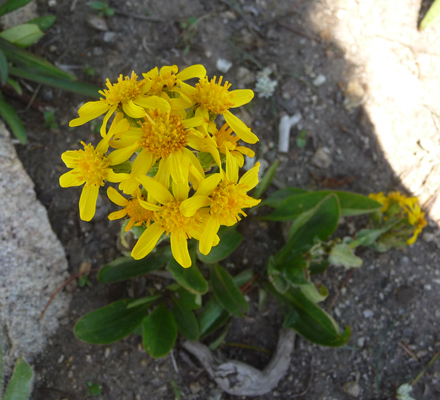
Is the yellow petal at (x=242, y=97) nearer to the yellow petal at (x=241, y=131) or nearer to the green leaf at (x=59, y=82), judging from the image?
the yellow petal at (x=241, y=131)

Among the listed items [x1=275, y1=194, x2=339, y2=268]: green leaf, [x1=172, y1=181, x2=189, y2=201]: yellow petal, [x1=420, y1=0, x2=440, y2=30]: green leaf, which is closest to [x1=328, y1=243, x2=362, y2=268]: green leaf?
[x1=275, y1=194, x2=339, y2=268]: green leaf

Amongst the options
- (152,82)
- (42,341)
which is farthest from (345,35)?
(42,341)

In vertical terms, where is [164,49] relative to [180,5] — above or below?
below

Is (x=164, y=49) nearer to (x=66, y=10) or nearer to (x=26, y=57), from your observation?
(x=66, y=10)

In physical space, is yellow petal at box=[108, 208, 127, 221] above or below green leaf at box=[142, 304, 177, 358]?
above

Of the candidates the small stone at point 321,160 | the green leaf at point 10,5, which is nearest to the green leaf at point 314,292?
the small stone at point 321,160

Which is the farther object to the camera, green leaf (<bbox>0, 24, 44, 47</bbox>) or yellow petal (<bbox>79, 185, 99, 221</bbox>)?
green leaf (<bbox>0, 24, 44, 47</bbox>)

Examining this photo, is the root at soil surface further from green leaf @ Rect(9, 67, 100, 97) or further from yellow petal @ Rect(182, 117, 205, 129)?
green leaf @ Rect(9, 67, 100, 97)
